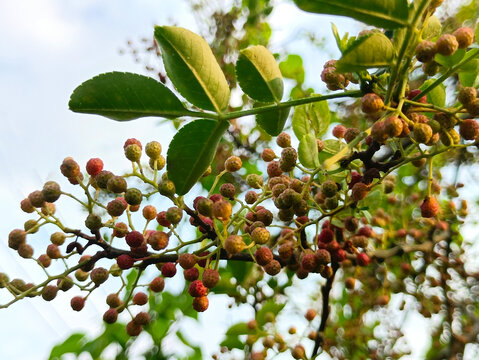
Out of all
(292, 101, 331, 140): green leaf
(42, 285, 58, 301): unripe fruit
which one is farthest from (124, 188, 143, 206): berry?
(292, 101, 331, 140): green leaf

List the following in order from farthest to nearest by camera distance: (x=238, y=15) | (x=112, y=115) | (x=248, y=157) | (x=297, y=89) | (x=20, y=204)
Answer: (x=238, y=15) < (x=248, y=157) < (x=297, y=89) < (x=20, y=204) < (x=112, y=115)

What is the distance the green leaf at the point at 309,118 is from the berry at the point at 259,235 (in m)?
0.45

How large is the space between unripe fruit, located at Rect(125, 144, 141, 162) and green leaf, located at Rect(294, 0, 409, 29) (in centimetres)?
64

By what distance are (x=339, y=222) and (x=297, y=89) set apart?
1.39 meters

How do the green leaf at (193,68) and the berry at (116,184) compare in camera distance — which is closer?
the green leaf at (193,68)

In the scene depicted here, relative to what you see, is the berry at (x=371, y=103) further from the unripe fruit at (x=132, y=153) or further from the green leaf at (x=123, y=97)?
the unripe fruit at (x=132, y=153)

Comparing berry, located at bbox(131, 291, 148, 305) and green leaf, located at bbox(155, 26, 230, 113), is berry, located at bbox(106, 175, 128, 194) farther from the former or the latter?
berry, located at bbox(131, 291, 148, 305)

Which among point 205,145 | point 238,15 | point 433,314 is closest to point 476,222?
point 433,314

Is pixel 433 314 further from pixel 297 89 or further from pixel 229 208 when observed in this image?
pixel 229 208

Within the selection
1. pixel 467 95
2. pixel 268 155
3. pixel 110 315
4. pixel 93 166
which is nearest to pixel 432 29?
pixel 467 95

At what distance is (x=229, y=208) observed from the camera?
1.19 metres

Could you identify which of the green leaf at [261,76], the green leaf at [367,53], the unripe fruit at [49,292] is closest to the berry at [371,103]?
the green leaf at [367,53]

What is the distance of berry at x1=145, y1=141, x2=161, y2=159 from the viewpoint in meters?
1.34

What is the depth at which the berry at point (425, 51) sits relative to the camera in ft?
3.38
